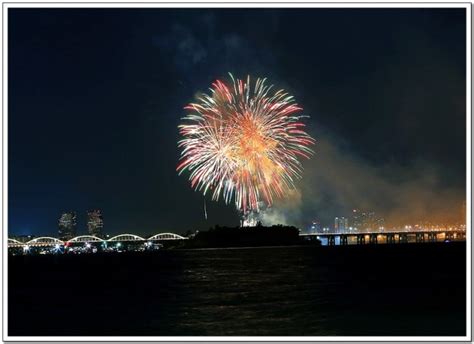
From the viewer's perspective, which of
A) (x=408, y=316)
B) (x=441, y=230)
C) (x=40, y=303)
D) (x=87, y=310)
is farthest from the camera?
(x=441, y=230)

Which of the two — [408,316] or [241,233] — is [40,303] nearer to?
[408,316]

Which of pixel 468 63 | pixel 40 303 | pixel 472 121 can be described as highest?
pixel 468 63

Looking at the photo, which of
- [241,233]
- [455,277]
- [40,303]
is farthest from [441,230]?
[40,303]
